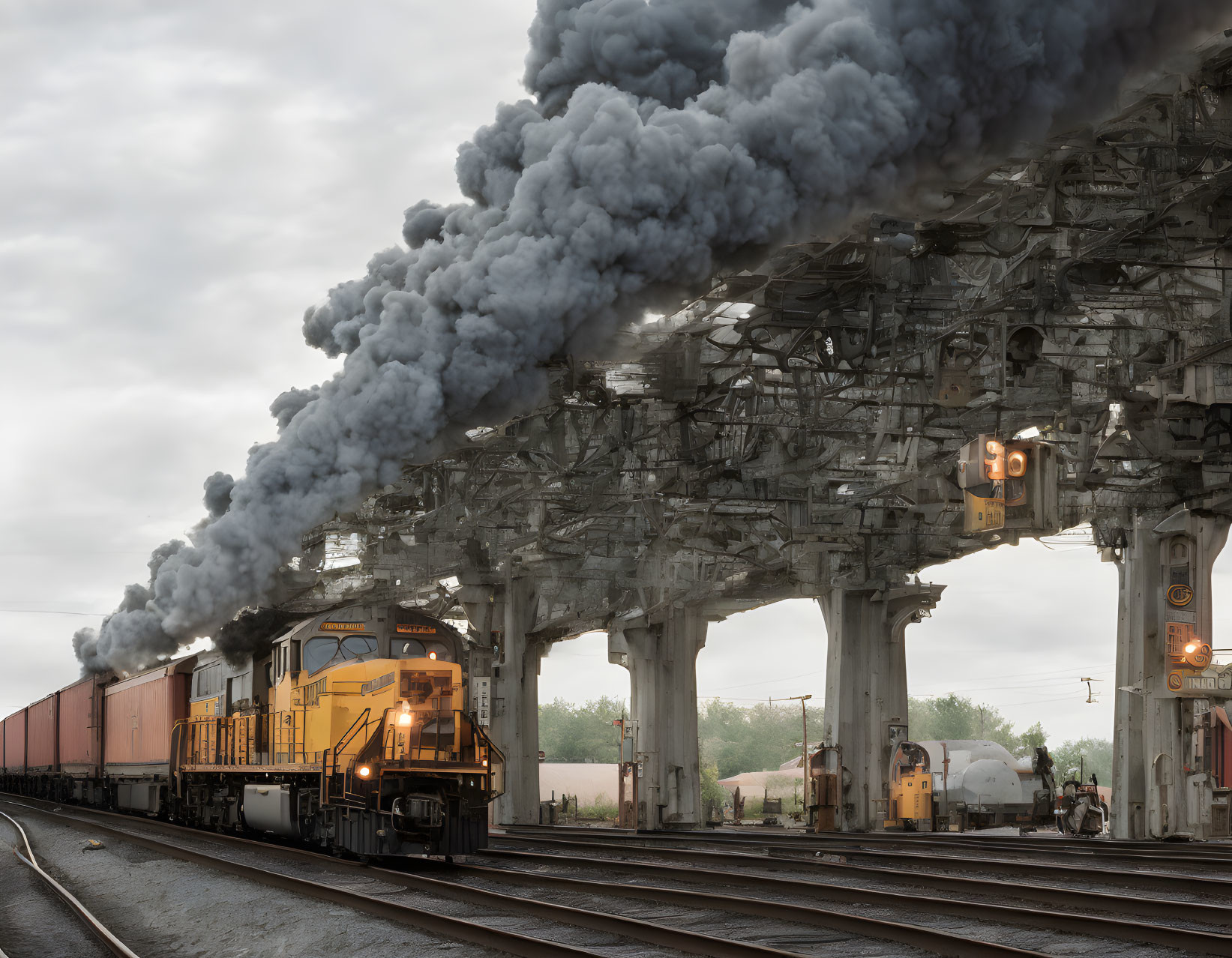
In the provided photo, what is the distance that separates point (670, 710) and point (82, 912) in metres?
28.5

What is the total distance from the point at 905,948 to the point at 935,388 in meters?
11.3

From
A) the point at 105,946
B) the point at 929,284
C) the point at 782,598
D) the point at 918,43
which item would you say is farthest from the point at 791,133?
the point at 782,598

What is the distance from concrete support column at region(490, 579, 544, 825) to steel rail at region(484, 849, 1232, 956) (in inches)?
822

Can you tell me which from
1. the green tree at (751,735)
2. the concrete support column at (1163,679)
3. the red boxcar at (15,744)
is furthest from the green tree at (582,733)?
the concrete support column at (1163,679)

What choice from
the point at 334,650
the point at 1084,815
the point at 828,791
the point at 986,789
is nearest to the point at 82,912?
the point at 334,650

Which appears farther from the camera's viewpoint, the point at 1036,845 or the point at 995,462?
the point at 1036,845

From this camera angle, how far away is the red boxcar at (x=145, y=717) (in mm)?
25891

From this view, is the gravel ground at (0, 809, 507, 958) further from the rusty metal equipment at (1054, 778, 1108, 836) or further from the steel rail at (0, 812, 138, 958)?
the rusty metal equipment at (1054, 778, 1108, 836)

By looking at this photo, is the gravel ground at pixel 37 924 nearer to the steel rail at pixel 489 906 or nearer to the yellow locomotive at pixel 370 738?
the steel rail at pixel 489 906

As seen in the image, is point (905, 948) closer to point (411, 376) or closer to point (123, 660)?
point (411, 376)

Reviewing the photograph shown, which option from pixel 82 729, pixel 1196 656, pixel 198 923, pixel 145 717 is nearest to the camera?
pixel 198 923

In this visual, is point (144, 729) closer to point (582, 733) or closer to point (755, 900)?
point (755, 900)

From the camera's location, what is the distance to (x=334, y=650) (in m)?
18.7

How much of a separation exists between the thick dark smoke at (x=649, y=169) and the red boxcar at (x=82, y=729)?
48.2 feet
